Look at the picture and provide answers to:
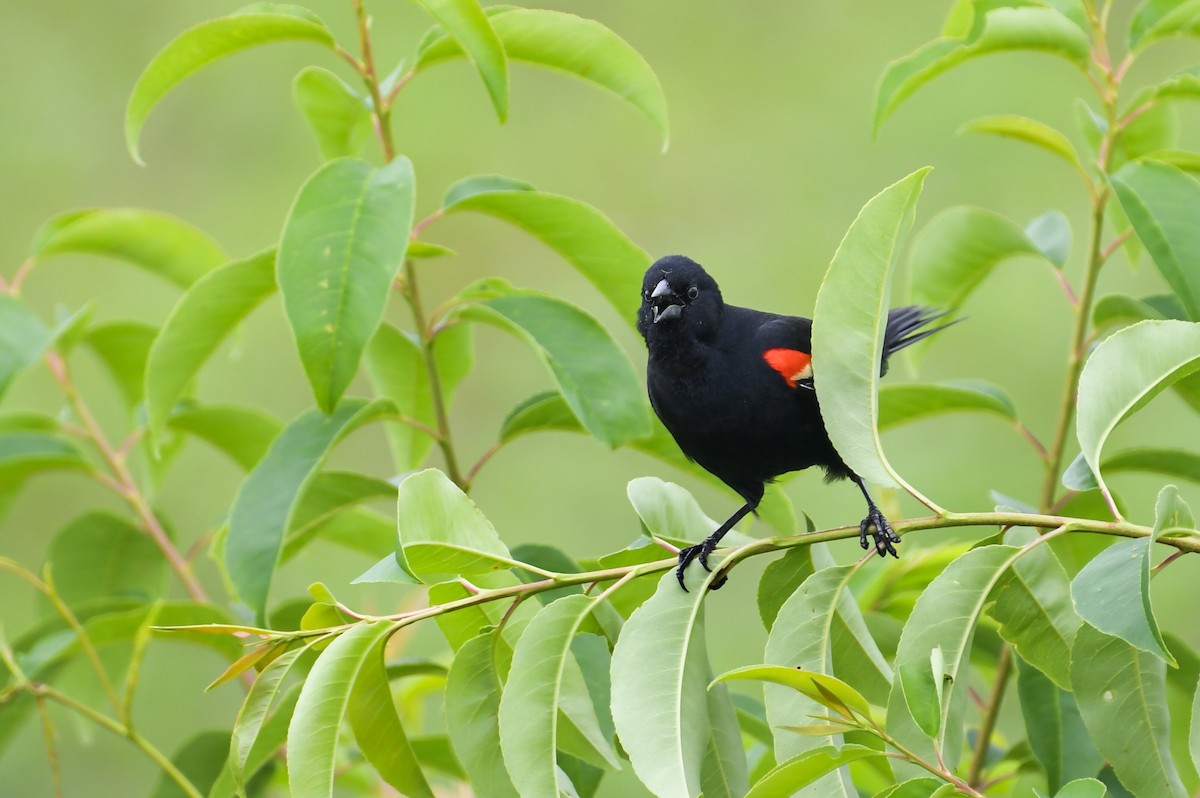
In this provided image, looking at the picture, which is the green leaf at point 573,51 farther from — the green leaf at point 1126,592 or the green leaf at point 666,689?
the green leaf at point 1126,592

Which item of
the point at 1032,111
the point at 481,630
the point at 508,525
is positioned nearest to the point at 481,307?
the point at 481,630

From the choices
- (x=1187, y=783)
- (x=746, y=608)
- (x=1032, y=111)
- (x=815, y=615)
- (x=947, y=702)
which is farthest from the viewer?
(x=1032, y=111)

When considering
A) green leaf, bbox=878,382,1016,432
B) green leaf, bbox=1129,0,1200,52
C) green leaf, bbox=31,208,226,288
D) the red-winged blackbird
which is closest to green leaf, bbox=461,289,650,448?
the red-winged blackbird

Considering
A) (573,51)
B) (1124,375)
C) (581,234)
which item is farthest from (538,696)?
(573,51)

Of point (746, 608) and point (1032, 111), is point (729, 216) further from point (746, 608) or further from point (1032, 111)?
point (746, 608)

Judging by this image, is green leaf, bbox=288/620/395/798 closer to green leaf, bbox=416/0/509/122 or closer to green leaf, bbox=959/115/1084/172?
green leaf, bbox=416/0/509/122

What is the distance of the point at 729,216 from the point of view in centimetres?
857

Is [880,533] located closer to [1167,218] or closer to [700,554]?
[700,554]

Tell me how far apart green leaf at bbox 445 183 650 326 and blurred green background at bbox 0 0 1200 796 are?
4.07m

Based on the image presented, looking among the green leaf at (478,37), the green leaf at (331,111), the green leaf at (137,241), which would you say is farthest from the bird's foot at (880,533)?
the green leaf at (137,241)

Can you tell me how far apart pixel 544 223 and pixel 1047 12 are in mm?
1027

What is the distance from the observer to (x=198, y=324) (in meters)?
2.34

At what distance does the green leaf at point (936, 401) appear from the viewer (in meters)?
2.42

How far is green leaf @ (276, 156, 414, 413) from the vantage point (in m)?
2.05
